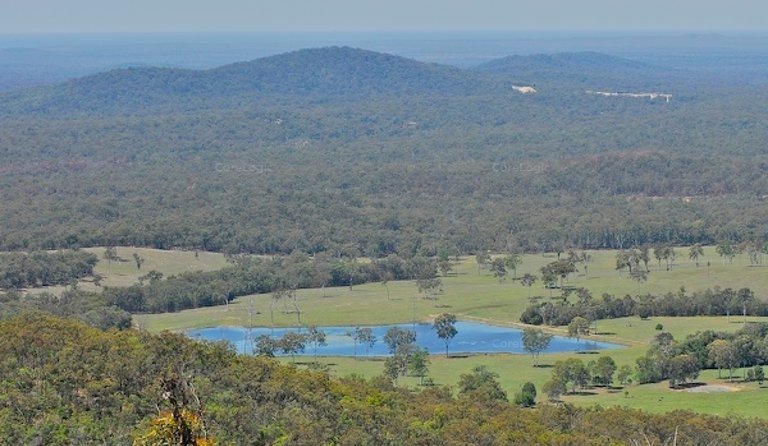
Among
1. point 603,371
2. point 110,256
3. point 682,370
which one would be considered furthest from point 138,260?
point 682,370

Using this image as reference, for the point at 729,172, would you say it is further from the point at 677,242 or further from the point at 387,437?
the point at 387,437

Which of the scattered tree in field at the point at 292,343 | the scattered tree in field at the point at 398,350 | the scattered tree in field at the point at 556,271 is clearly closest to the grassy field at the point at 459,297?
the scattered tree in field at the point at 556,271

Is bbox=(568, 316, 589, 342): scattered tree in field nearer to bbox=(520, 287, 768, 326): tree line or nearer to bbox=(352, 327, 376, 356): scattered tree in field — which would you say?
bbox=(520, 287, 768, 326): tree line

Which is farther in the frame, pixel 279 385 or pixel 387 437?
pixel 279 385

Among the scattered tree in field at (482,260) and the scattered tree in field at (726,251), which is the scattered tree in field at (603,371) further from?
the scattered tree in field at (482,260)

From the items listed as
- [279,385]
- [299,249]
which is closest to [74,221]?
[299,249]

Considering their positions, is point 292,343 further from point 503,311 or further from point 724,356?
point 724,356

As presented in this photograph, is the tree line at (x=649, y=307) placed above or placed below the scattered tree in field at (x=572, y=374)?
below

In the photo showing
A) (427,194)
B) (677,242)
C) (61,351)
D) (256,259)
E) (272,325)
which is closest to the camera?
(61,351)
